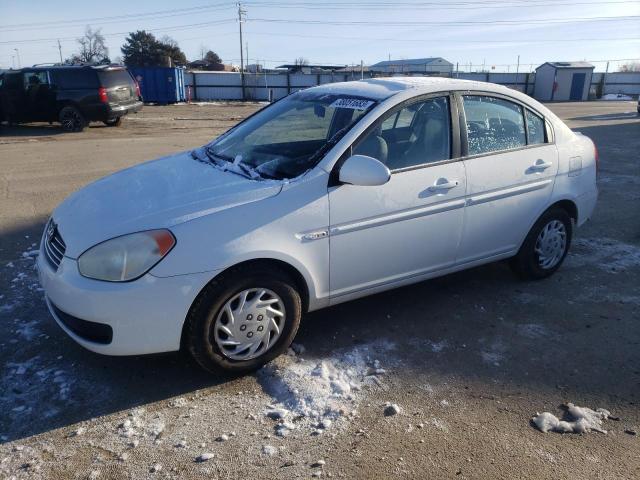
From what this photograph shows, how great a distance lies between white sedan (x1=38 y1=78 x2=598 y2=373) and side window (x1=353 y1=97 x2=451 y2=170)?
1 cm

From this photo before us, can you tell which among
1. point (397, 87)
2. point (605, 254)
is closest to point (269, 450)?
point (397, 87)

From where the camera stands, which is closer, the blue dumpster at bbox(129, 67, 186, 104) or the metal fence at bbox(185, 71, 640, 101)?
the blue dumpster at bbox(129, 67, 186, 104)

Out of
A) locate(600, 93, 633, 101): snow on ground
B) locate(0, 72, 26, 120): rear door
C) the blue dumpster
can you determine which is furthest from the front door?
locate(600, 93, 633, 101): snow on ground

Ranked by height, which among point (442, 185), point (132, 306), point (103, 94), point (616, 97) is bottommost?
point (616, 97)

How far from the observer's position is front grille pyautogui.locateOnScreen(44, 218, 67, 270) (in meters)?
3.04

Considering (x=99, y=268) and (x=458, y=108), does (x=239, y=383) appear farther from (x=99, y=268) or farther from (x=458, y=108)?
(x=458, y=108)

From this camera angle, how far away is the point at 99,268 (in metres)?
2.82

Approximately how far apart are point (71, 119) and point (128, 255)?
14421 mm

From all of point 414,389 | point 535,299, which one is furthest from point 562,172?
point 414,389

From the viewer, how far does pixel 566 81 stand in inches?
1639

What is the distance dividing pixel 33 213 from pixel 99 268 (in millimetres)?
4434

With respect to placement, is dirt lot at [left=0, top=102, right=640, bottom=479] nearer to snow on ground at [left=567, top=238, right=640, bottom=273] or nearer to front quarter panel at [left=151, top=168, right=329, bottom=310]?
snow on ground at [left=567, top=238, right=640, bottom=273]

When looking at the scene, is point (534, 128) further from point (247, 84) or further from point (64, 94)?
point (247, 84)

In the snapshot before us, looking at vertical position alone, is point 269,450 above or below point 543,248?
below
